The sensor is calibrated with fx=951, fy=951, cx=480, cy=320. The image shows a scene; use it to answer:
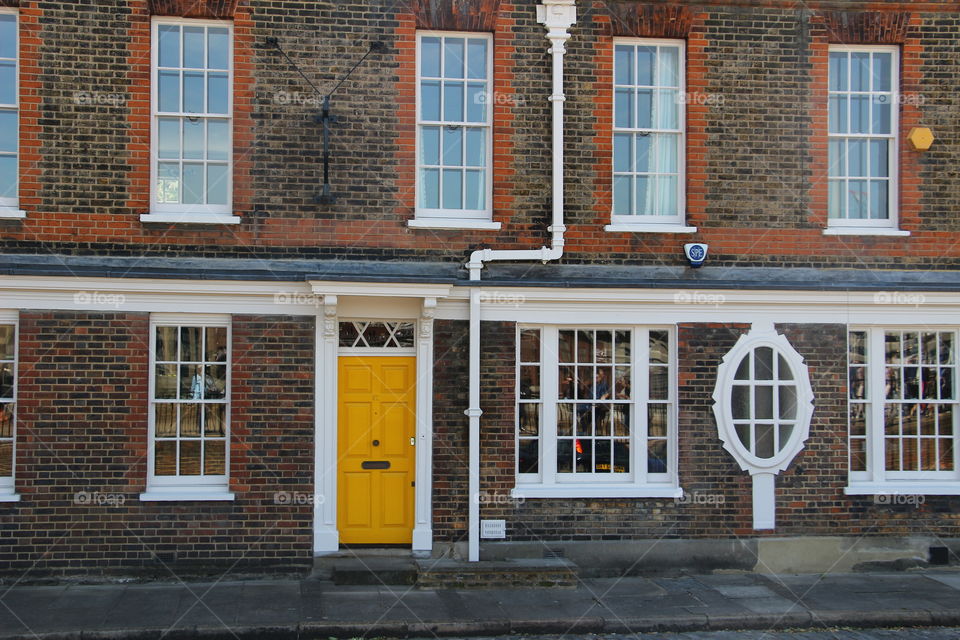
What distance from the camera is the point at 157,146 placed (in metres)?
10.6

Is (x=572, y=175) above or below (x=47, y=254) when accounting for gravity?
above

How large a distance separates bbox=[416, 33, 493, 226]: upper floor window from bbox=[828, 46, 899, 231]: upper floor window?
13.8 feet

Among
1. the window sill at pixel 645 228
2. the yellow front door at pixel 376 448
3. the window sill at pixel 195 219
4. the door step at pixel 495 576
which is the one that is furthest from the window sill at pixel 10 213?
the window sill at pixel 645 228

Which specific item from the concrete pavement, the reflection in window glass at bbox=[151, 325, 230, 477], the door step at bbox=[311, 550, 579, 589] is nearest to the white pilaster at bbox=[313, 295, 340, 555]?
the door step at bbox=[311, 550, 579, 589]

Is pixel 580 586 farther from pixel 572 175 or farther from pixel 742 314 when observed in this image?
pixel 572 175

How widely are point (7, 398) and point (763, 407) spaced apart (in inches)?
335

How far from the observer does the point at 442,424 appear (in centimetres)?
1075

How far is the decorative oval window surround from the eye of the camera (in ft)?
36.2

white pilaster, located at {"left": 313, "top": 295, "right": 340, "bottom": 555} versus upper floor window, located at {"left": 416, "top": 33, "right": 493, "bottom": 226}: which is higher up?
upper floor window, located at {"left": 416, "top": 33, "right": 493, "bottom": 226}

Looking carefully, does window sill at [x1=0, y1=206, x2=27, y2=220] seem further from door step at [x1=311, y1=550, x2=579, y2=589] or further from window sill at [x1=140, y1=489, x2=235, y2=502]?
door step at [x1=311, y1=550, x2=579, y2=589]

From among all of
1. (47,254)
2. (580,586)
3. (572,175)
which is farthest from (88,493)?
(572,175)

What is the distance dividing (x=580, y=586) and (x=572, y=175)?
4.61 m

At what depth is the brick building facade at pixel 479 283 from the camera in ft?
33.9

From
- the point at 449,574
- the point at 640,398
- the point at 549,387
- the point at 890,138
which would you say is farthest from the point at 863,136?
the point at 449,574
